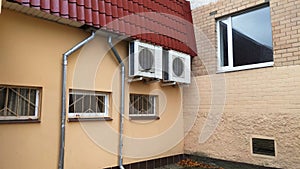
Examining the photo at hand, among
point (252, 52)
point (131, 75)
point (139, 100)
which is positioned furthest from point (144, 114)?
point (252, 52)

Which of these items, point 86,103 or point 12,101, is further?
point 86,103

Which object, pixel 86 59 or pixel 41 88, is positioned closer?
pixel 41 88

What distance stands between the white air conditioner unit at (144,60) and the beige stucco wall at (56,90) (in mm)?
299

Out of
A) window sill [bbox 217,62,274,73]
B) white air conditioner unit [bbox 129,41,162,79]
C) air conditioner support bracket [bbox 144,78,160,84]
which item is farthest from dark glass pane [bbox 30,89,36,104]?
window sill [bbox 217,62,274,73]

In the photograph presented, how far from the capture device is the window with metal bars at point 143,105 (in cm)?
544

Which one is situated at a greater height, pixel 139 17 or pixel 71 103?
pixel 139 17

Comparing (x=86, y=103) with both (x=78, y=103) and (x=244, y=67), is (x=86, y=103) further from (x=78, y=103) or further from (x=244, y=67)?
(x=244, y=67)

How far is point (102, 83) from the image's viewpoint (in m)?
4.64

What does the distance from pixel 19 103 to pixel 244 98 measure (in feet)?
14.8

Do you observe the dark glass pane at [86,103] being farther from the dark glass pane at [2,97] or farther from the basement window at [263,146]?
the basement window at [263,146]

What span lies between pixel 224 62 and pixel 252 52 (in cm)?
75

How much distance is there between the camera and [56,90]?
398cm

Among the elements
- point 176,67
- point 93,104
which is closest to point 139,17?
point 176,67

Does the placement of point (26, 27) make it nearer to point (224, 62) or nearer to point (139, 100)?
point (139, 100)
